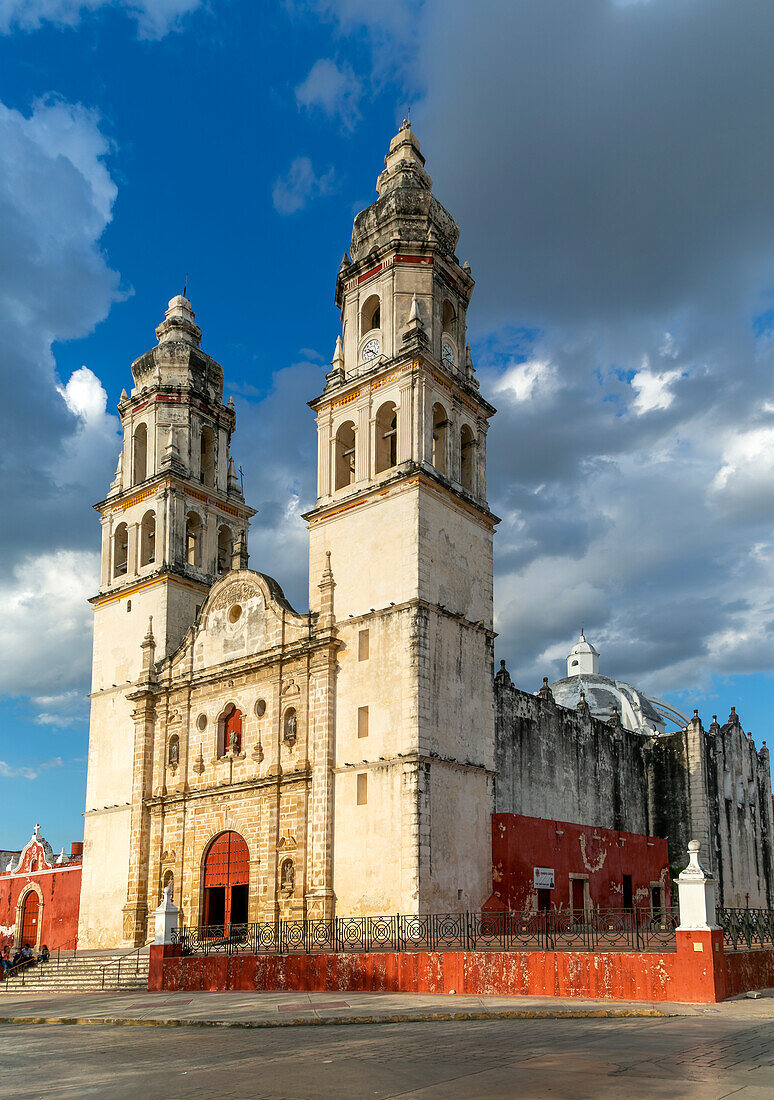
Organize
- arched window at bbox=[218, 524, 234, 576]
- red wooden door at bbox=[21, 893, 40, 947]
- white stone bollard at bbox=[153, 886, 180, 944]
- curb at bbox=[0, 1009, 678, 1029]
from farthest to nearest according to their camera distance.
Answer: red wooden door at bbox=[21, 893, 40, 947], arched window at bbox=[218, 524, 234, 576], white stone bollard at bbox=[153, 886, 180, 944], curb at bbox=[0, 1009, 678, 1029]

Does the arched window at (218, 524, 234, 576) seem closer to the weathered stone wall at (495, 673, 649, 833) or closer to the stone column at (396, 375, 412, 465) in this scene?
the stone column at (396, 375, 412, 465)

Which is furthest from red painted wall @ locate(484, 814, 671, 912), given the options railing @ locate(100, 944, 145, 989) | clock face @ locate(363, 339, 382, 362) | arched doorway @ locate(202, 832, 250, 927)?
clock face @ locate(363, 339, 382, 362)

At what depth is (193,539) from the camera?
3697 cm

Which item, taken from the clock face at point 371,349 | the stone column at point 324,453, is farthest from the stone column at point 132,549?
the clock face at point 371,349

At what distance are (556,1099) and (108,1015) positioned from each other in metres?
12.9

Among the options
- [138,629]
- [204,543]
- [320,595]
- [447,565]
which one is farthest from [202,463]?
[447,565]

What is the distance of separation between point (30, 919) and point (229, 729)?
1615cm

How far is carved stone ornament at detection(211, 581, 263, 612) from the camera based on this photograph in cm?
3144

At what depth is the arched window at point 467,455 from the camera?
31.2m

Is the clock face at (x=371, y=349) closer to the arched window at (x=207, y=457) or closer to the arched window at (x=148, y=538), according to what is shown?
the arched window at (x=207, y=457)

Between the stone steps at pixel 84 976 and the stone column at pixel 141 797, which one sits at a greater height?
the stone column at pixel 141 797

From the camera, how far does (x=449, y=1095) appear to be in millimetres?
8984

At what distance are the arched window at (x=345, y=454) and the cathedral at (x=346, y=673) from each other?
63 mm

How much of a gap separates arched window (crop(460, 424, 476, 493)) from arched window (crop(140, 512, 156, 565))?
38.2ft
